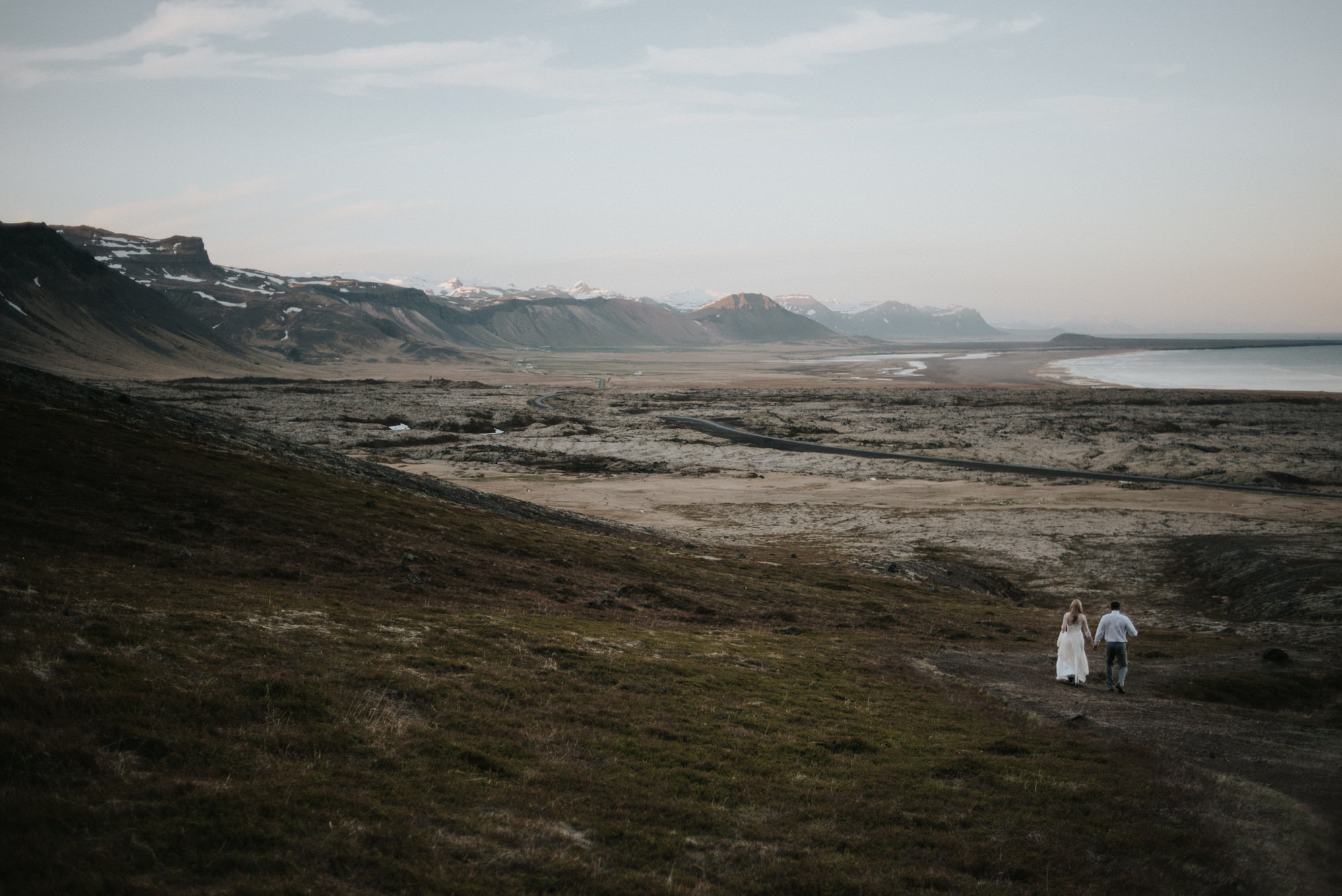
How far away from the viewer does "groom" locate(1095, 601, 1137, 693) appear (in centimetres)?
2248

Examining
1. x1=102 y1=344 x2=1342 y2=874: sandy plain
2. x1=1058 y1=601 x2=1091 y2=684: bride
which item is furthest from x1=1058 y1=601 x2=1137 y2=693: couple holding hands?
x1=102 y1=344 x2=1342 y2=874: sandy plain

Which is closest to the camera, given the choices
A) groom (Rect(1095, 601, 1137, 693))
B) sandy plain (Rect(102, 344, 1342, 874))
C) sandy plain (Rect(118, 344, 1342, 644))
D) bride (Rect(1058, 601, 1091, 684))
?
sandy plain (Rect(102, 344, 1342, 874))

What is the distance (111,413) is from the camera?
3925cm

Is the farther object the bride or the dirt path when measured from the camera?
the bride

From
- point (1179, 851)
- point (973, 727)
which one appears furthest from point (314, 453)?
point (1179, 851)

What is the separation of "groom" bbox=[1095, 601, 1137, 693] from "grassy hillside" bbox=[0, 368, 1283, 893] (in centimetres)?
480

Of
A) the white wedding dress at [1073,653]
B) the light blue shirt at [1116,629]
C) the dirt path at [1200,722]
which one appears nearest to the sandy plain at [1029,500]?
the dirt path at [1200,722]

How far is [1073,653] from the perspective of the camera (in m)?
23.3

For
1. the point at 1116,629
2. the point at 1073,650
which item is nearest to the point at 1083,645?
Answer: the point at 1073,650

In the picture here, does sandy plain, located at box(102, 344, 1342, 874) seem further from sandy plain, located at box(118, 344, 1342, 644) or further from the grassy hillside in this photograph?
the grassy hillside

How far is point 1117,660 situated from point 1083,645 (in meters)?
0.96

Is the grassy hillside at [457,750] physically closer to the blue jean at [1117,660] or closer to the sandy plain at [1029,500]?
the sandy plain at [1029,500]

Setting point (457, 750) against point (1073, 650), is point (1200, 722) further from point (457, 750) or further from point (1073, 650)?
point (457, 750)

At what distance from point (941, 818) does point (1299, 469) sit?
327 feet
